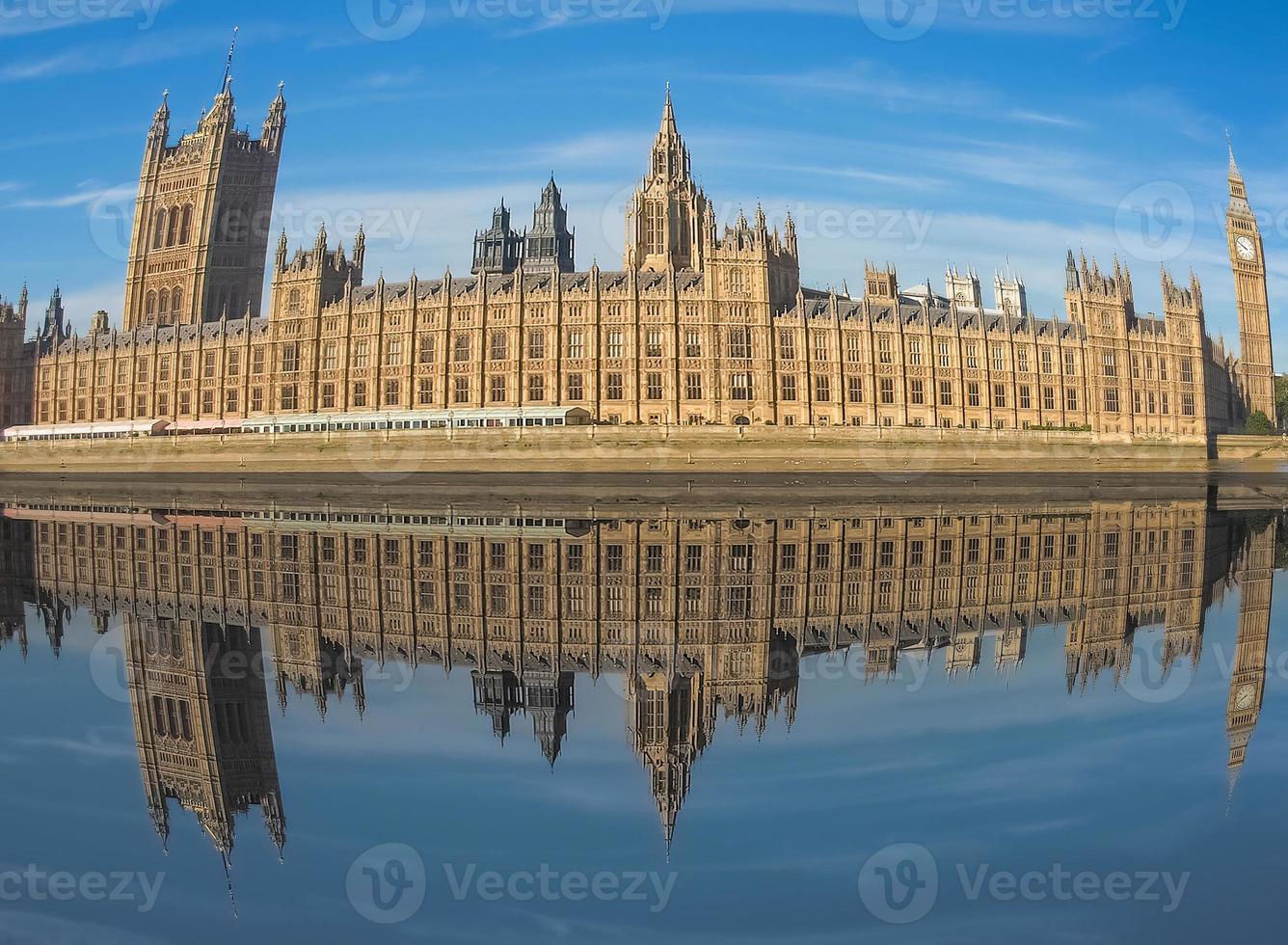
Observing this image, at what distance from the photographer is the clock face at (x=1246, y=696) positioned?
1790 cm

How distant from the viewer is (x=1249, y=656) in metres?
21.5

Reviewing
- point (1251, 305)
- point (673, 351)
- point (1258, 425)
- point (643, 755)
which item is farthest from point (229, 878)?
point (1251, 305)

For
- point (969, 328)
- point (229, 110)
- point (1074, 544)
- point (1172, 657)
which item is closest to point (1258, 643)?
point (1172, 657)

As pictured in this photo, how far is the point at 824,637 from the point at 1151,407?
97303 millimetres

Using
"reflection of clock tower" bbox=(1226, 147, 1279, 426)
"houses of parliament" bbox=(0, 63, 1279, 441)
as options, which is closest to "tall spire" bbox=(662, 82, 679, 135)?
"houses of parliament" bbox=(0, 63, 1279, 441)

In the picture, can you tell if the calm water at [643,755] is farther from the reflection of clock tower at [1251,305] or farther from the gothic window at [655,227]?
the reflection of clock tower at [1251,305]

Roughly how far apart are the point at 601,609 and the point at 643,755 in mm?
12060

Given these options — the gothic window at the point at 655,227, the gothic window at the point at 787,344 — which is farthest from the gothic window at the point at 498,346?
the gothic window at the point at 655,227

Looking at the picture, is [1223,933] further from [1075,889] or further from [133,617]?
[133,617]

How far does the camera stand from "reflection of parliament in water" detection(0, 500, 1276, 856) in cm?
1724

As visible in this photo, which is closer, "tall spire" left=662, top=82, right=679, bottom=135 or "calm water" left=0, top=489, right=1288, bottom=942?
"calm water" left=0, top=489, right=1288, bottom=942

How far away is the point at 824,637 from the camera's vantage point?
920 inches

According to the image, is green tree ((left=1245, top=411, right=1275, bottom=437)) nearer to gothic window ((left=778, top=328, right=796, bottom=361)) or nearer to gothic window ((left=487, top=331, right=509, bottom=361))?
gothic window ((left=778, top=328, right=796, bottom=361))

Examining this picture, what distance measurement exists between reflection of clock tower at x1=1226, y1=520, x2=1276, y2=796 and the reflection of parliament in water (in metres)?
0.08
